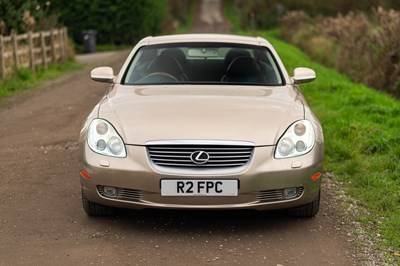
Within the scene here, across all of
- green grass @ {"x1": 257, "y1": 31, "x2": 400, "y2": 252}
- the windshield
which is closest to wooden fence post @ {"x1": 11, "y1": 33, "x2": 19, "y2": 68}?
green grass @ {"x1": 257, "y1": 31, "x2": 400, "y2": 252}

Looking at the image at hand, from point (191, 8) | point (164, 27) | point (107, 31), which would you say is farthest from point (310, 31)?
point (191, 8)

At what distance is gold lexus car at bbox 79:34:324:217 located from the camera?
16.8ft

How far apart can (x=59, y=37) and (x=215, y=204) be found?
62.6ft

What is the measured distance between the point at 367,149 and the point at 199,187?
12.7 ft

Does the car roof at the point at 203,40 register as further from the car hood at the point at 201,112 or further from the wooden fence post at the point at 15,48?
the wooden fence post at the point at 15,48

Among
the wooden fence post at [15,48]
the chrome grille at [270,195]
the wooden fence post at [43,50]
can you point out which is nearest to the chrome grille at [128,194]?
the chrome grille at [270,195]

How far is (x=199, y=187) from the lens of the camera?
16.7 ft

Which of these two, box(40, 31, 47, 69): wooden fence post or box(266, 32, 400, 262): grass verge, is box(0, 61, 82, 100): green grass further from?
box(266, 32, 400, 262): grass verge

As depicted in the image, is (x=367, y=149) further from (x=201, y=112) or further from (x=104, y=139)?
(x=104, y=139)

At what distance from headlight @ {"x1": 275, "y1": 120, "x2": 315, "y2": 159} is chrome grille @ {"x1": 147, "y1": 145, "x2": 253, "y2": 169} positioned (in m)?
0.26

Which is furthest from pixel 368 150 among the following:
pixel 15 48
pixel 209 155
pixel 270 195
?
pixel 15 48

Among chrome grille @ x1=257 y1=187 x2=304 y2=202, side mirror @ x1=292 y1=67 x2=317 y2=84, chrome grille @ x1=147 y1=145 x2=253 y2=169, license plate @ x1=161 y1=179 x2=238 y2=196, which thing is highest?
side mirror @ x1=292 y1=67 x2=317 y2=84

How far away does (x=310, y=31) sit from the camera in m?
30.9

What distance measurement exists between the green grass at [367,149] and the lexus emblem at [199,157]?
150 cm
